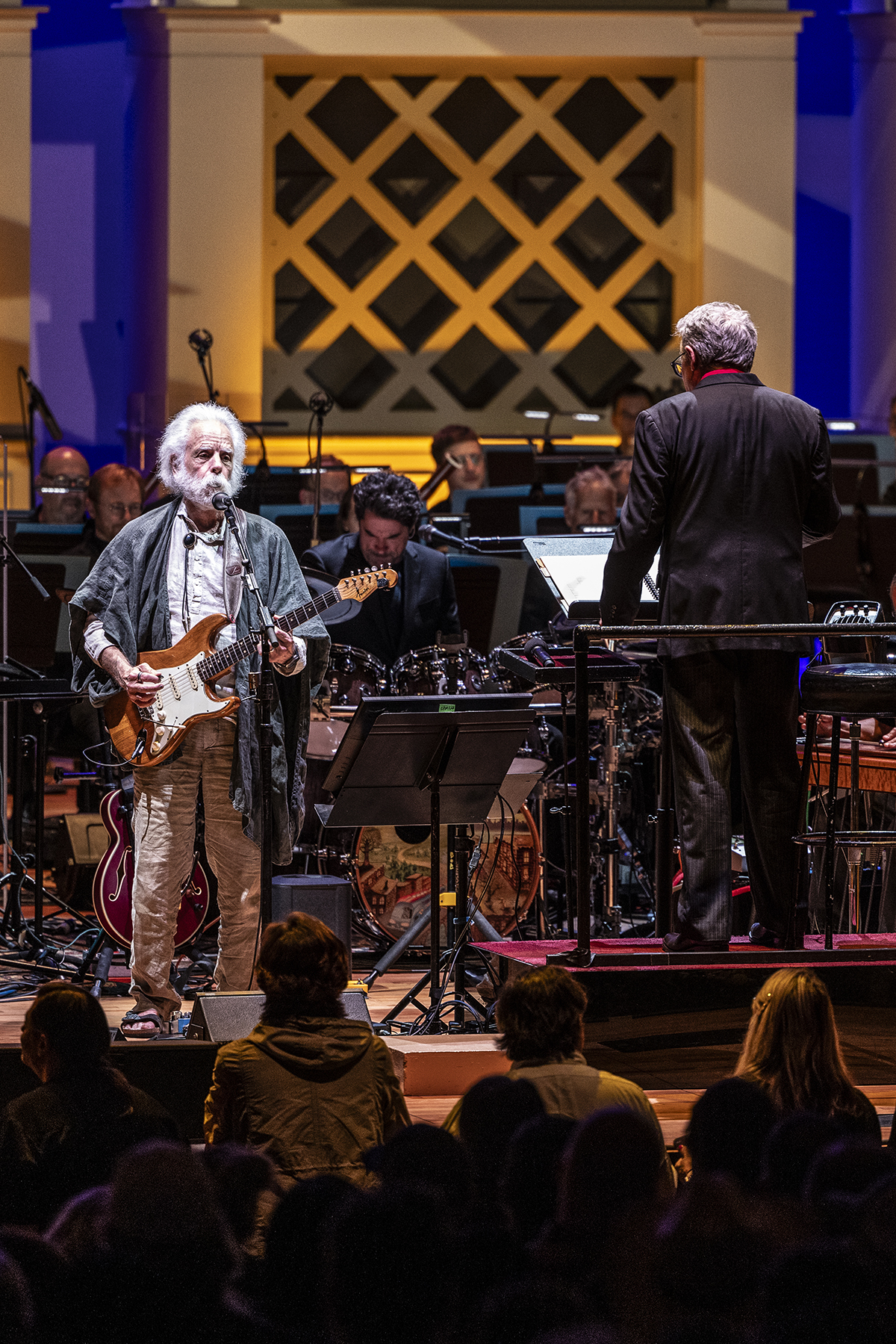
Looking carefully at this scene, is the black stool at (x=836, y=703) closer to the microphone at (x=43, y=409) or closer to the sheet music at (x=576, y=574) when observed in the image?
the sheet music at (x=576, y=574)

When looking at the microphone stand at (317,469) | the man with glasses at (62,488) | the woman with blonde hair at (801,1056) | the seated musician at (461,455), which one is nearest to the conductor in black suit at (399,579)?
the microphone stand at (317,469)

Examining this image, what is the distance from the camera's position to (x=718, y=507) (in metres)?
4.13

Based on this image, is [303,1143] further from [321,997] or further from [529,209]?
[529,209]

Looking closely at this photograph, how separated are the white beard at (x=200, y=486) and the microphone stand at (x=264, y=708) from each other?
10.9 inches

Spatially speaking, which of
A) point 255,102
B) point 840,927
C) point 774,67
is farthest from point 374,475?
point 774,67

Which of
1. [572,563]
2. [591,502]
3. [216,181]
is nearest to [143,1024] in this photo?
[572,563]

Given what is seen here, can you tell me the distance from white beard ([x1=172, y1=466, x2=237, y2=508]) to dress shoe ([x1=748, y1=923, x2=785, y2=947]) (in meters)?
1.83

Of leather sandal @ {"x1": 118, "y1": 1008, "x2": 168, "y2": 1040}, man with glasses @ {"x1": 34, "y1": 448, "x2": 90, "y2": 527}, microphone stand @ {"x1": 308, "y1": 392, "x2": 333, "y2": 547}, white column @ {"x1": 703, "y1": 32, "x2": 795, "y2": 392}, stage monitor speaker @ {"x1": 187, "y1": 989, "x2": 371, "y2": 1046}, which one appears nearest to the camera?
stage monitor speaker @ {"x1": 187, "y1": 989, "x2": 371, "y2": 1046}

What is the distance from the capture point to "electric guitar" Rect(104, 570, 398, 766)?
15.6 feet

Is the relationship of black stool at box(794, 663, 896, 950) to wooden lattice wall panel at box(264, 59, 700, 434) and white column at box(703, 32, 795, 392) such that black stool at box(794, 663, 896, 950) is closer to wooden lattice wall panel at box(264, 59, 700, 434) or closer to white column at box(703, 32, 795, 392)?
white column at box(703, 32, 795, 392)

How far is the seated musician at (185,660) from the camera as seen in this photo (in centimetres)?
478

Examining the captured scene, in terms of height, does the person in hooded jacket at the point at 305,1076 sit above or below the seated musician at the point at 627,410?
below

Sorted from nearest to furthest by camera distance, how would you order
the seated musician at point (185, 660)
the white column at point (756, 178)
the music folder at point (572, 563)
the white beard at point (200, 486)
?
the seated musician at point (185, 660) < the white beard at point (200, 486) < the music folder at point (572, 563) < the white column at point (756, 178)

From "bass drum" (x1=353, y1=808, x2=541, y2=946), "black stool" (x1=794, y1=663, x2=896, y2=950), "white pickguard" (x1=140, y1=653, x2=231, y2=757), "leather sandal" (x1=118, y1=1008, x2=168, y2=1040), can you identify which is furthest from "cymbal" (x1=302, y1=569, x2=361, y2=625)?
"black stool" (x1=794, y1=663, x2=896, y2=950)
